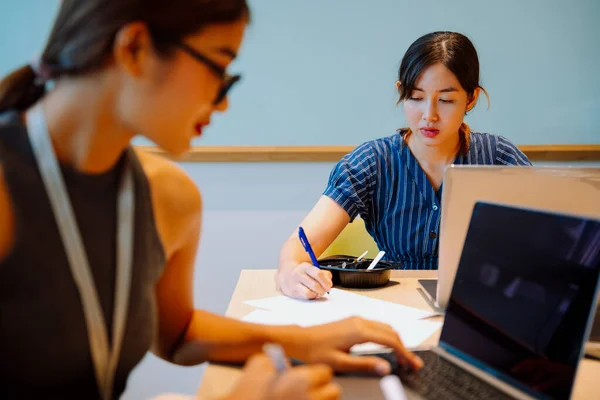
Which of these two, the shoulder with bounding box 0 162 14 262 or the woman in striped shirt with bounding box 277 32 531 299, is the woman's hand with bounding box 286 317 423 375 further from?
the woman in striped shirt with bounding box 277 32 531 299

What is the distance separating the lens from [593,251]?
631 mm

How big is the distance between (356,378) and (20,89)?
0.59 meters

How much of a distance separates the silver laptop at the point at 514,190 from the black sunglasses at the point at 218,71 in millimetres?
487

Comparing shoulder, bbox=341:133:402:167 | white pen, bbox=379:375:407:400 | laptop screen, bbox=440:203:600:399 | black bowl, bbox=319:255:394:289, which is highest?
laptop screen, bbox=440:203:600:399

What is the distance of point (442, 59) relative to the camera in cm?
158

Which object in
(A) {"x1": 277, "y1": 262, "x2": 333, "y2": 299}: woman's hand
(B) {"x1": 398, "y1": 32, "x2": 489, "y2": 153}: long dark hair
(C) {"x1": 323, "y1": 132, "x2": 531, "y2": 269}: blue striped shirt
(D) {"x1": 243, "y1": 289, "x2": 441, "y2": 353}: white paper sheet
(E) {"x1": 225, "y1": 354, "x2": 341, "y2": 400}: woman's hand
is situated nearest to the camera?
(E) {"x1": 225, "y1": 354, "x2": 341, "y2": 400}: woman's hand

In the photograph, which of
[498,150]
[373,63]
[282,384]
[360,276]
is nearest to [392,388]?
[282,384]

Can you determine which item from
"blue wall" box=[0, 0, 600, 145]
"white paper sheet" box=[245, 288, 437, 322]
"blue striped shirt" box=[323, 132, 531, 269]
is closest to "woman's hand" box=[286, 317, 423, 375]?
"white paper sheet" box=[245, 288, 437, 322]

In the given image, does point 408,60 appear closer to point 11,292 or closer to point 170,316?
point 170,316

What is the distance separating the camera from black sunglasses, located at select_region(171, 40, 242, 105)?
627 millimetres

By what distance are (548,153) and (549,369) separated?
6.83 feet

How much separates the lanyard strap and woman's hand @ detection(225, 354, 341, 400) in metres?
0.19

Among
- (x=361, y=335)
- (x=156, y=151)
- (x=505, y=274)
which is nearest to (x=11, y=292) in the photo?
(x=361, y=335)

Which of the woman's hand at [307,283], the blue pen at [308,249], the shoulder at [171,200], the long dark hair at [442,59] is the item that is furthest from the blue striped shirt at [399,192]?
the shoulder at [171,200]
